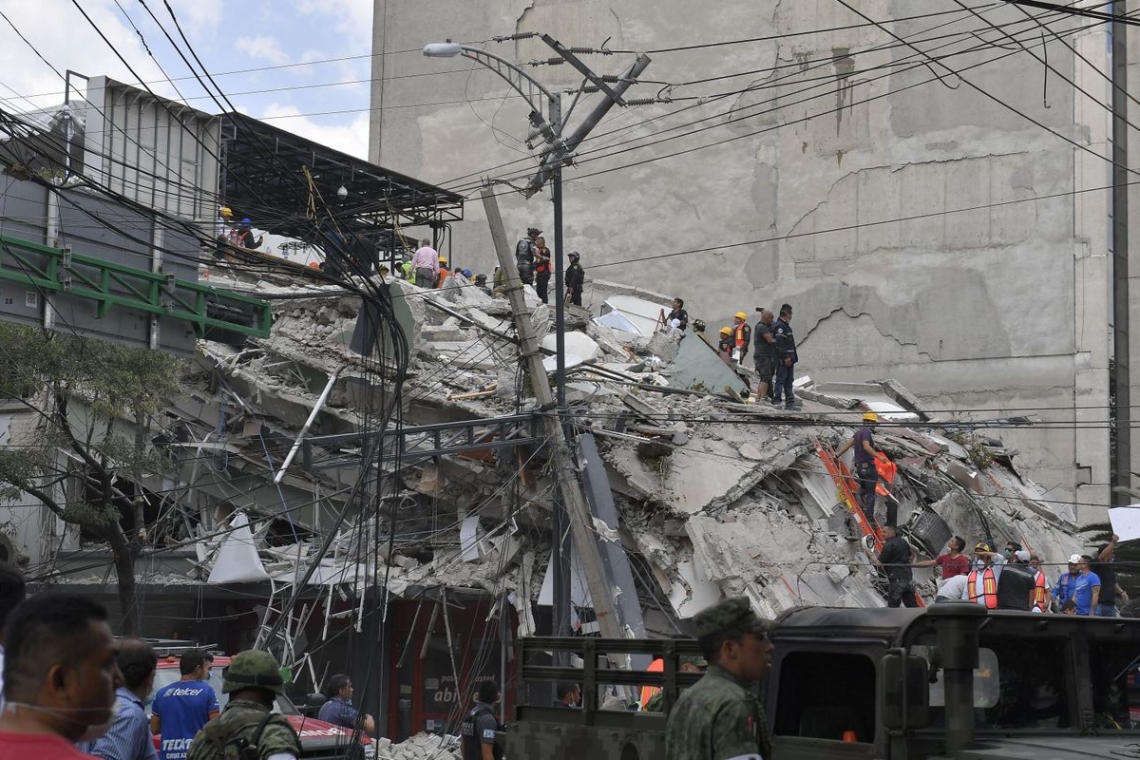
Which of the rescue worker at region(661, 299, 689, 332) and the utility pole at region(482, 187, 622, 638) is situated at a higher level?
the rescue worker at region(661, 299, 689, 332)

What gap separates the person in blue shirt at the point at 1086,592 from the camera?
15781 mm

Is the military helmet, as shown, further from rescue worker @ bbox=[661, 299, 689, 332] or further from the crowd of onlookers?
rescue worker @ bbox=[661, 299, 689, 332]

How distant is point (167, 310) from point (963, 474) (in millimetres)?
14398

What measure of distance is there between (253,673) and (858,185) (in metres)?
37.1

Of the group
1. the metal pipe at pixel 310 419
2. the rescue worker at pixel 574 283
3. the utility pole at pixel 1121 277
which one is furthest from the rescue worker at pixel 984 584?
the utility pole at pixel 1121 277

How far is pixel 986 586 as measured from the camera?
16672 mm

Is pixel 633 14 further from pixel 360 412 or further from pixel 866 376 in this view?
pixel 360 412

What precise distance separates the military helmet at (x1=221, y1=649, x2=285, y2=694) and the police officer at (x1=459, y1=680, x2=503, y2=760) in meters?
6.90

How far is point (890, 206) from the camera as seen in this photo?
40.6 m

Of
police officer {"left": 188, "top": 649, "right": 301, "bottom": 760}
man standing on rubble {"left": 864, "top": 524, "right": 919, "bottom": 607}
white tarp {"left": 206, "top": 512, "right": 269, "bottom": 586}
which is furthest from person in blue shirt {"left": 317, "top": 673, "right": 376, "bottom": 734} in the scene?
white tarp {"left": 206, "top": 512, "right": 269, "bottom": 586}

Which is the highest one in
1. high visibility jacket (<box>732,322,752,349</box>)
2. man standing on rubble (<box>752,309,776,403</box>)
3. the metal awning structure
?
the metal awning structure

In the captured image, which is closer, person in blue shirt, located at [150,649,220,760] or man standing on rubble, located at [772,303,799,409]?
person in blue shirt, located at [150,649,220,760]

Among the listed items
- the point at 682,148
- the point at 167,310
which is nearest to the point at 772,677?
the point at 167,310

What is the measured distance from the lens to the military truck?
5781 mm
